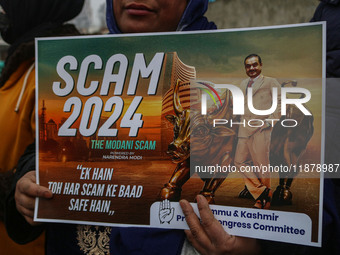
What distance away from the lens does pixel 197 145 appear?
82 centimetres

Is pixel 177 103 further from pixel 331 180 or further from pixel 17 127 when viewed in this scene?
pixel 17 127

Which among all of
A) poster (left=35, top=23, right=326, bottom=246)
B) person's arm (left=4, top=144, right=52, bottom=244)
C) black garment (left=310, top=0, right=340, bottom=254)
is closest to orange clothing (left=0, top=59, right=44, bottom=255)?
person's arm (left=4, top=144, right=52, bottom=244)

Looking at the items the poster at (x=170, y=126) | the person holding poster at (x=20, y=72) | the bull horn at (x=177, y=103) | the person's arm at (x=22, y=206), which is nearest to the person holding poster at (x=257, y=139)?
the poster at (x=170, y=126)

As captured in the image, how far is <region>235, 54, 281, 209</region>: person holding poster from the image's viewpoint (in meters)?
0.79

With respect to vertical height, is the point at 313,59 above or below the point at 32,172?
above

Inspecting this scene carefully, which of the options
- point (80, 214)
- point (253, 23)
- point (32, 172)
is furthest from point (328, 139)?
point (253, 23)

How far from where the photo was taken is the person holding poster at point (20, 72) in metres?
1.44

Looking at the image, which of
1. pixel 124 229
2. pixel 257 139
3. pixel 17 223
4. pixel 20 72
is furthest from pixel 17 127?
pixel 257 139

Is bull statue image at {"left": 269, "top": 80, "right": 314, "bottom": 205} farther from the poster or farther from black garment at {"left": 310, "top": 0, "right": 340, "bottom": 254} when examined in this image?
black garment at {"left": 310, "top": 0, "right": 340, "bottom": 254}

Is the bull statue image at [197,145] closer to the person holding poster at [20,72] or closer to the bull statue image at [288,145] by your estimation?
the bull statue image at [288,145]

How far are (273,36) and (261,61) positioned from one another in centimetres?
6

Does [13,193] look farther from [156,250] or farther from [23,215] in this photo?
[156,250]

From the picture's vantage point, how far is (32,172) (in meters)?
1.00

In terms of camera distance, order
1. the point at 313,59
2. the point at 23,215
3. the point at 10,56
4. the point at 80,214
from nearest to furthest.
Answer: the point at 313,59 < the point at 80,214 < the point at 23,215 < the point at 10,56
